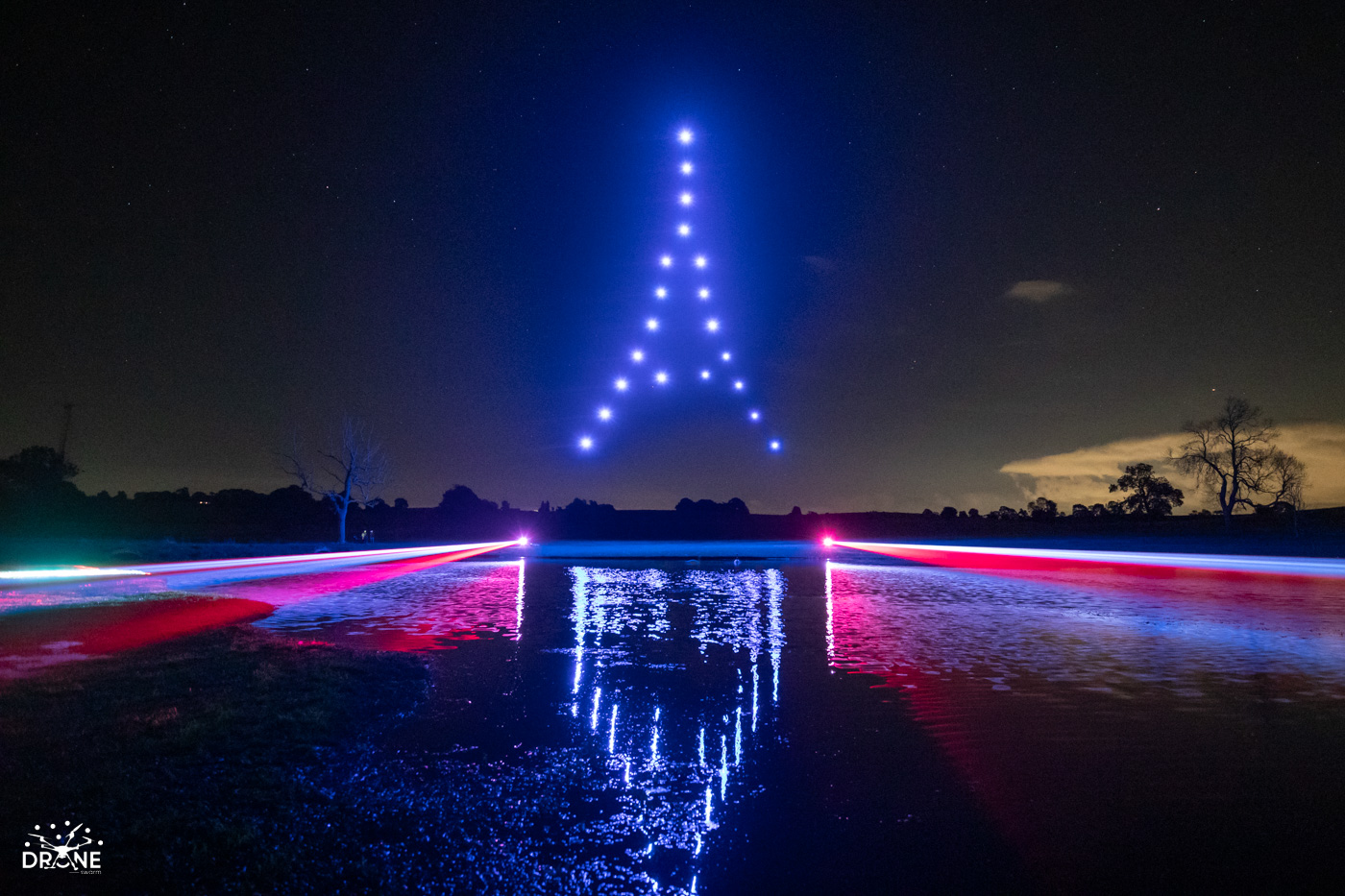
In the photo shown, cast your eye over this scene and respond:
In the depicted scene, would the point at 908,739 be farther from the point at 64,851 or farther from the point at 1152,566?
the point at 1152,566

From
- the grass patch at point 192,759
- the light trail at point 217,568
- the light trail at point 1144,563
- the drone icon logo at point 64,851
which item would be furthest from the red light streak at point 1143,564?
the drone icon logo at point 64,851

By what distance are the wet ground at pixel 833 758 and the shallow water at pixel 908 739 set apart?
3 centimetres

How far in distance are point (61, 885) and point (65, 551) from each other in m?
34.5

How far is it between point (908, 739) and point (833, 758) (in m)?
0.87

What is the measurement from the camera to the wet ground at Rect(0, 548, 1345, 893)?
4012 mm

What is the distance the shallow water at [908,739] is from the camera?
4.10 metres

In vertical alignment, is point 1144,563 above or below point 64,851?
above

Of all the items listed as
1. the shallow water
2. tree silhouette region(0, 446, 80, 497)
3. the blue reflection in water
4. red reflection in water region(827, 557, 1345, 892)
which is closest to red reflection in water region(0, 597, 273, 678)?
the shallow water

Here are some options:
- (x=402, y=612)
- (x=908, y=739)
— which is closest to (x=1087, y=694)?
(x=908, y=739)

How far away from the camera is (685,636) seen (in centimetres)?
1163

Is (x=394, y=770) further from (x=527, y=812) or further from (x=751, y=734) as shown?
(x=751, y=734)

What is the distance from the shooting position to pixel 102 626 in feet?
38.4

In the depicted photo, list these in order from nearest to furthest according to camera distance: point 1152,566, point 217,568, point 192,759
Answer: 1. point 192,759
2. point 217,568
3. point 1152,566

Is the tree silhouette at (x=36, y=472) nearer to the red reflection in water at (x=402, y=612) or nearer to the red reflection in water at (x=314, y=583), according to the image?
the red reflection in water at (x=314, y=583)
